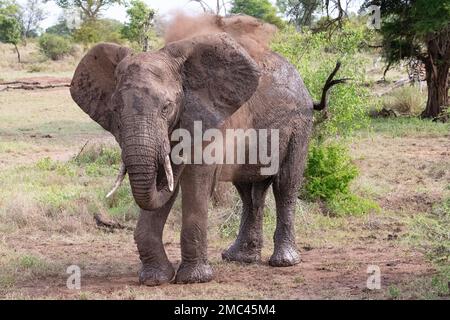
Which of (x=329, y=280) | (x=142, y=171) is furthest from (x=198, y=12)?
(x=329, y=280)

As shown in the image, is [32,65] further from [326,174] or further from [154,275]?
[154,275]

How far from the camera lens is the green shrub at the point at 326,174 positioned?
31.6 ft

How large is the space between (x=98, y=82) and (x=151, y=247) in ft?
4.49

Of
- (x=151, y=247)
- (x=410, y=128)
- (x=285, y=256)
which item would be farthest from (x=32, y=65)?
(x=151, y=247)

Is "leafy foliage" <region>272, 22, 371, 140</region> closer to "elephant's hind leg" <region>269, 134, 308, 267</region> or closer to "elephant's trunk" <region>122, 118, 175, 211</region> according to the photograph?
"elephant's hind leg" <region>269, 134, 308, 267</region>

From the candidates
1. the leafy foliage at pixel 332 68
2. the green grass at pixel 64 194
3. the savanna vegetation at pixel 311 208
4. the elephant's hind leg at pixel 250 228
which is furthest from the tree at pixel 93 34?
the elephant's hind leg at pixel 250 228

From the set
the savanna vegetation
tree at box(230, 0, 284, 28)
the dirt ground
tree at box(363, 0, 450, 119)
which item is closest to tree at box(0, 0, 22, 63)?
tree at box(230, 0, 284, 28)

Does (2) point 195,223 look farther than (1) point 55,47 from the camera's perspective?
No

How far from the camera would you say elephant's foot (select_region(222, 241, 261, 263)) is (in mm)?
7359

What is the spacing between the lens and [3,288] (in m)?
6.21

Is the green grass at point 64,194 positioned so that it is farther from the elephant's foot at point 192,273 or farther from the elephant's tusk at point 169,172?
the elephant's tusk at point 169,172

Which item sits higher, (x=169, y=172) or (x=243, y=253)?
(x=169, y=172)

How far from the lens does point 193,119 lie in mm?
5980
